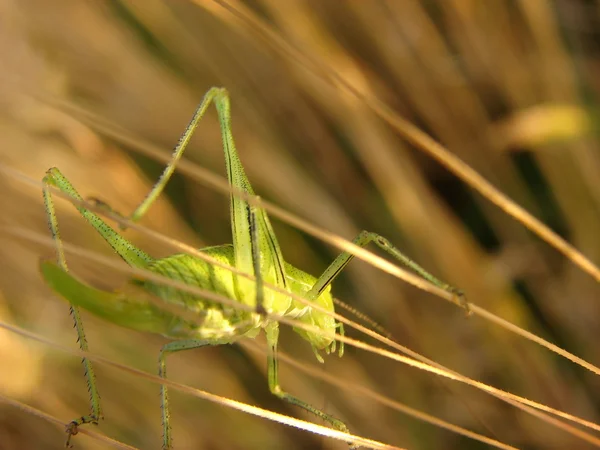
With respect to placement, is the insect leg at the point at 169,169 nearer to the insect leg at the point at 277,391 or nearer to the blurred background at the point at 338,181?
the insect leg at the point at 277,391

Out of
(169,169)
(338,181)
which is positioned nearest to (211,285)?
(169,169)

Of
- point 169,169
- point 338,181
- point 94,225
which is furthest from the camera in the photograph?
point 338,181

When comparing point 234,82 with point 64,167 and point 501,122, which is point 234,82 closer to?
point 64,167

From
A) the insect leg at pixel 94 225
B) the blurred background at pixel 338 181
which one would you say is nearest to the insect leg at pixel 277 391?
the insect leg at pixel 94 225

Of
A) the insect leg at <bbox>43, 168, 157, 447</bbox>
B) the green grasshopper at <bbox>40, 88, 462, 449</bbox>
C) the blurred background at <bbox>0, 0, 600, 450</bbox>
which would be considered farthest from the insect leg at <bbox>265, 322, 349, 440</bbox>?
the blurred background at <bbox>0, 0, 600, 450</bbox>

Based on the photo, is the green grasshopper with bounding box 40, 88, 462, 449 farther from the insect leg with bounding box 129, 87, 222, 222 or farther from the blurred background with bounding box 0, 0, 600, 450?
the blurred background with bounding box 0, 0, 600, 450

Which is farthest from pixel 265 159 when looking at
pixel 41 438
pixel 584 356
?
pixel 584 356

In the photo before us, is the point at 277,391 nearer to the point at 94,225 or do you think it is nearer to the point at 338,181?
the point at 94,225
